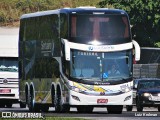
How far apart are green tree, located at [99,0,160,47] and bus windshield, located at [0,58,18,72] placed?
28773 mm

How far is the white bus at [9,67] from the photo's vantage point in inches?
1781

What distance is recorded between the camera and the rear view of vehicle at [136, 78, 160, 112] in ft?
134

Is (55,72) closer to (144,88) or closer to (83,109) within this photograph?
(83,109)

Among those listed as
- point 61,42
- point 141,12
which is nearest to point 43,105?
point 61,42

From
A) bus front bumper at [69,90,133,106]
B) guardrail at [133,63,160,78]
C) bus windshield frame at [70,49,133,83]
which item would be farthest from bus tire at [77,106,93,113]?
guardrail at [133,63,160,78]

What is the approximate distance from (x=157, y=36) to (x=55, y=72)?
4010 centimetres

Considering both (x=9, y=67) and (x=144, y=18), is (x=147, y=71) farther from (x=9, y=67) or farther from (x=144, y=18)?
(x=9, y=67)

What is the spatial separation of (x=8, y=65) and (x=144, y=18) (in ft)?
99.2

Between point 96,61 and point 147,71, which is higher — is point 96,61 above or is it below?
above

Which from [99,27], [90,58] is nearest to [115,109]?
[90,58]

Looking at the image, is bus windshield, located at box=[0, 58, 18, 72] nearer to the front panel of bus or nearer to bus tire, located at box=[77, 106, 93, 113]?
bus tire, located at box=[77, 106, 93, 113]

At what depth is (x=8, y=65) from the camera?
45531 millimetres

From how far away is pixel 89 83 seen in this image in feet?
116

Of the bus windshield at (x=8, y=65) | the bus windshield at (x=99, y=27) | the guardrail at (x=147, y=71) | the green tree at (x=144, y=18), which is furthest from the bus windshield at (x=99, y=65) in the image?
the green tree at (x=144, y=18)
